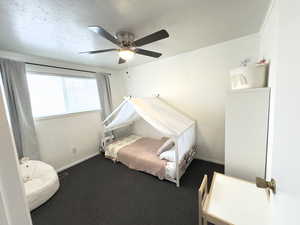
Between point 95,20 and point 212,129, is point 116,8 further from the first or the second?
point 212,129

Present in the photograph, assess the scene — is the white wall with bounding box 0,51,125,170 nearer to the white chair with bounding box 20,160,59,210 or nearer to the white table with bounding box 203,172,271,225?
the white chair with bounding box 20,160,59,210

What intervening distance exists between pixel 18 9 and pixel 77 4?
58 cm

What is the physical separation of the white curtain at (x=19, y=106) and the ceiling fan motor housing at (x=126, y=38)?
1.90m

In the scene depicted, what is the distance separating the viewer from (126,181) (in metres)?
2.35

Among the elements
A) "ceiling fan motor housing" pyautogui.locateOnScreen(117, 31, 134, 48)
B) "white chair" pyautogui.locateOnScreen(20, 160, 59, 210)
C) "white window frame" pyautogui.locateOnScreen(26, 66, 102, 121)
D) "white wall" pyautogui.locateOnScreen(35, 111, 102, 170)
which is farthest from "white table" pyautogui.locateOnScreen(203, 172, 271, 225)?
"white window frame" pyautogui.locateOnScreen(26, 66, 102, 121)

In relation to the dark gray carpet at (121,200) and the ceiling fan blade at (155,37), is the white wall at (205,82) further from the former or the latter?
the ceiling fan blade at (155,37)

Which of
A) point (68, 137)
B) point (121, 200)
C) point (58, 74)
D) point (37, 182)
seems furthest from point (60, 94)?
point (121, 200)

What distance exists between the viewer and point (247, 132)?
5.08 feet

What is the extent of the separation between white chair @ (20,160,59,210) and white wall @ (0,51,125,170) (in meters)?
0.47

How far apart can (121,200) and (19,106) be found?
7.77 feet

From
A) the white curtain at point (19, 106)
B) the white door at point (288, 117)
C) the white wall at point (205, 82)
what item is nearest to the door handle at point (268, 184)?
the white door at point (288, 117)

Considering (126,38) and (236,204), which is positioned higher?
(126,38)

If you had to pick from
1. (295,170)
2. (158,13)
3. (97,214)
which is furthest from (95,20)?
(97,214)

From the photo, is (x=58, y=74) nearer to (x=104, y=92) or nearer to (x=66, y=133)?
(x=104, y=92)
